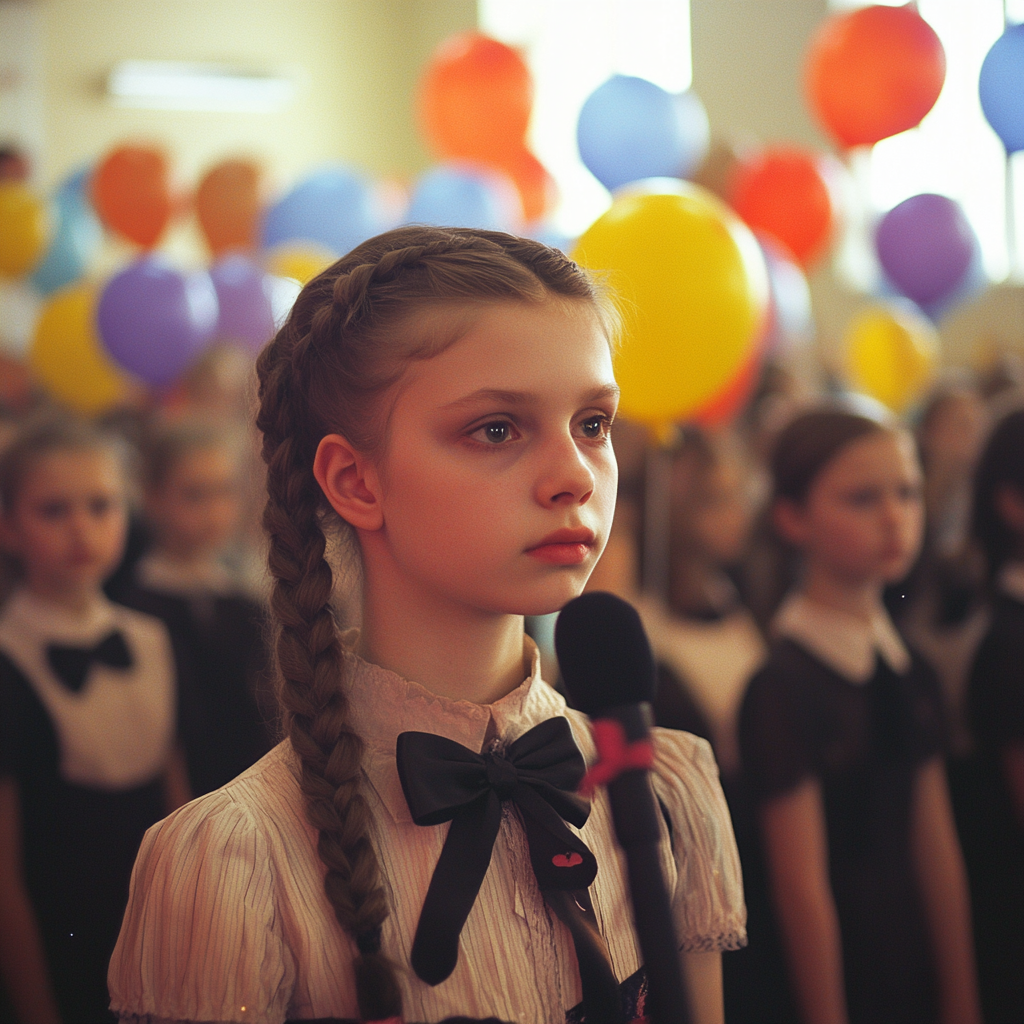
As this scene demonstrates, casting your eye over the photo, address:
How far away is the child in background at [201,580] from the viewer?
1.97 m

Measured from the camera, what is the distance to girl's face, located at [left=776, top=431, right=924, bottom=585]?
1.66 metres

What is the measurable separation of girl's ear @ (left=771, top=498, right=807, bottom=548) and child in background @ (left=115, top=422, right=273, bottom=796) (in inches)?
38.6

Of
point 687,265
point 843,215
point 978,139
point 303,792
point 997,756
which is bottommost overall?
point 997,756

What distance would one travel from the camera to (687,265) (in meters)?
1.95

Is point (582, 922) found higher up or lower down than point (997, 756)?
higher up

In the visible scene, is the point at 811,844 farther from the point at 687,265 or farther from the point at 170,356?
the point at 170,356

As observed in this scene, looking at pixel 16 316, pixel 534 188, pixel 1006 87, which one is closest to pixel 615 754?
pixel 1006 87

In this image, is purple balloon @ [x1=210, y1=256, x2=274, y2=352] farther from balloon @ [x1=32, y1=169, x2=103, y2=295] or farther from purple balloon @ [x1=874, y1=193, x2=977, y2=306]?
Answer: purple balloon @ [x1=874, y1=193, x2=977, y2=306]

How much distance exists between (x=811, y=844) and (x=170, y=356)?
256 cm

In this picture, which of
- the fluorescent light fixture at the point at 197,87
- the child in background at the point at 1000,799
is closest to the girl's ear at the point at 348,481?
the child in background at the point at 1000,799

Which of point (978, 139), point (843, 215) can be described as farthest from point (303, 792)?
point (978, 139)

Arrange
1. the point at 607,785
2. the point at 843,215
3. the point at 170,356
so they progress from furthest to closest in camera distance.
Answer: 1. the point at 843,215
2. the point at 170,356
3. the point at 607,785

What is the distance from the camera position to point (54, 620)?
1.79 meters

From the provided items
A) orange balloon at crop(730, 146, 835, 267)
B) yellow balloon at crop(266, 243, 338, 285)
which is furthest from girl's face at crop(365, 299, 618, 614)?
orange balloon at crop(730, 146, 835, 267)
